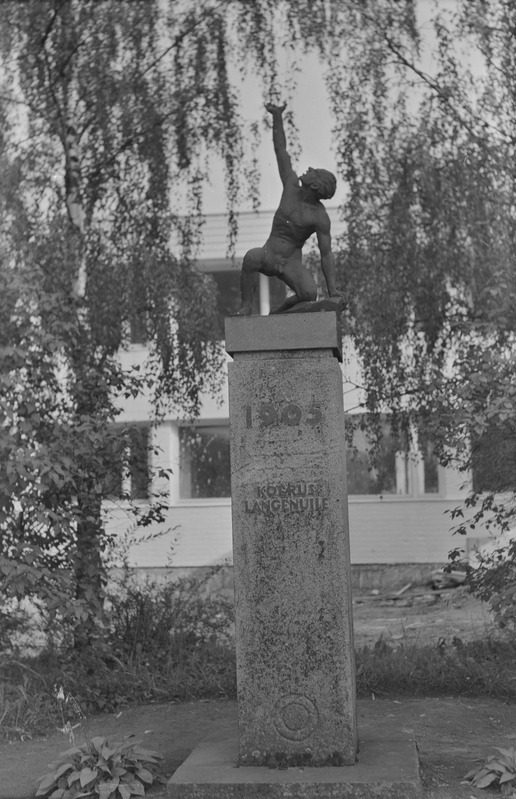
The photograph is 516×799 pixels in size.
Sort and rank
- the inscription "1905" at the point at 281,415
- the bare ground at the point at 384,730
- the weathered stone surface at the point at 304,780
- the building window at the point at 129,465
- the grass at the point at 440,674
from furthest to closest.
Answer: the building window at the point at 129,465
the grass at the point at 440,674
the bare ground at the point at 384,730
the inscription "1905" at the point at 281,415
the weathered stone surface at the point at 304,780

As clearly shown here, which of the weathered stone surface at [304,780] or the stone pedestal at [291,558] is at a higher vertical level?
the stone pedestal at [291,558]

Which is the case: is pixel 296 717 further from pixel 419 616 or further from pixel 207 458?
pixel 207 458

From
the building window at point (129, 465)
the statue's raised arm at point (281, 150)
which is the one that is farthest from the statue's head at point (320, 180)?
the building window at point (129, 465)

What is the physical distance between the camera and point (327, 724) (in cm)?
495

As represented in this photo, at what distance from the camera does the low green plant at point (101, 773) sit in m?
4.96

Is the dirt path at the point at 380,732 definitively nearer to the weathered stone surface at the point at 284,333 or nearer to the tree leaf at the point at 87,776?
the tree leaf at the point at 87,776

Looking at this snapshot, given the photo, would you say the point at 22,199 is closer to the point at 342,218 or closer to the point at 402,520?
the point at 342,218

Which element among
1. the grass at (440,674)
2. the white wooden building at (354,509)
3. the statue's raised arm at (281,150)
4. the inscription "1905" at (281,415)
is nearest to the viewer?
the inscription "1905" at (281,415)

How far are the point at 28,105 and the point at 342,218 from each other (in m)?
3.03

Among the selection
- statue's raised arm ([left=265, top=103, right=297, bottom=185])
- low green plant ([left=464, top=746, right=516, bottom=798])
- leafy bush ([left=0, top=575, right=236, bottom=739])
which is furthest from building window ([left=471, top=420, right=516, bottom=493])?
low green plant ([left=464, top=746, right=516, bottom=798])

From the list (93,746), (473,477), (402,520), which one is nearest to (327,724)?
(93,746)

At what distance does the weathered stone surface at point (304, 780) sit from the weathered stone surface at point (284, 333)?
200 cm

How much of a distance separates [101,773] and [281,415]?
1966 millimetres

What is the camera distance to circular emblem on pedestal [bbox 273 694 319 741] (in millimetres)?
4953
